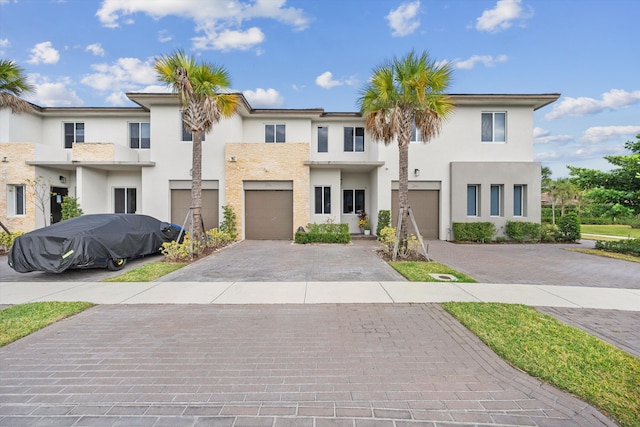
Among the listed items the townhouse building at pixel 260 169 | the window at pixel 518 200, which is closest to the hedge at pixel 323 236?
the townhouse building at pixel 260 169

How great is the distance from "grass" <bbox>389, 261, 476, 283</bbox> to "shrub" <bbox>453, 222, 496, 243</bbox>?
6.87 meters

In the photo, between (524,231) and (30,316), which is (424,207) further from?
(30,316)

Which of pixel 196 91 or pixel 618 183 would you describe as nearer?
pixel 196 91

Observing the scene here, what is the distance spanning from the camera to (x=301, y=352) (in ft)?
13.6

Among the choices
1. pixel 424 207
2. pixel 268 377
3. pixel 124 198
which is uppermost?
pixel 124 198

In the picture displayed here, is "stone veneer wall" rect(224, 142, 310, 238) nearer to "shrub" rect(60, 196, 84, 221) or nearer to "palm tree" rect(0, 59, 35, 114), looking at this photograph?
"shrub" rect(60, 196, 84, 221)

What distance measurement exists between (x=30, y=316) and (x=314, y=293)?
16.8 ft

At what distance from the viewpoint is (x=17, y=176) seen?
1588 centimetres

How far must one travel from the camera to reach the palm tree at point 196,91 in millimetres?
11266

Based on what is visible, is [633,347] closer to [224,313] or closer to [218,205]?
[224,313]

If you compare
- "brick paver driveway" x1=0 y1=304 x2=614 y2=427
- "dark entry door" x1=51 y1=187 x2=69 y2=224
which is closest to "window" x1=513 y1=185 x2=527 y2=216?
"brick paver driveway" x1=0 y1=304 x2=614 y2=427

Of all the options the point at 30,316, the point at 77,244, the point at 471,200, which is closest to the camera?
the point at 30,316

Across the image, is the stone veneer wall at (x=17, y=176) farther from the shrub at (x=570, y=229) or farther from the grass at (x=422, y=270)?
the shrub at (x=570, y=229)

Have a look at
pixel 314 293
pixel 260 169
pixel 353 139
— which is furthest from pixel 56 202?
pixel 314 293
